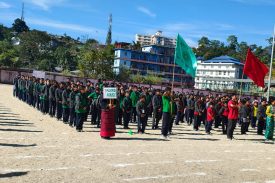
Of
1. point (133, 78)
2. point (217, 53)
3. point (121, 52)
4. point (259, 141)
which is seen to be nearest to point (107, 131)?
point (259, 141)

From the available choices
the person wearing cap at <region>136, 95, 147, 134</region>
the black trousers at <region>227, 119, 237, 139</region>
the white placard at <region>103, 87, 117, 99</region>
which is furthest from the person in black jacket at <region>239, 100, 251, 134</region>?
the white placard at <region>103, 87, 117, 99</region>

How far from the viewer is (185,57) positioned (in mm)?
18891

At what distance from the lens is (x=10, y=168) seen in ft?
27.5

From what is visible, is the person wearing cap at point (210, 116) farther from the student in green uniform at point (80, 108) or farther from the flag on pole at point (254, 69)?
the student in green uniform at point (80, 108)

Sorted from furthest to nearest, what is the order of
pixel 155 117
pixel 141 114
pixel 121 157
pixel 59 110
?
1. pixel 59 110
2. pixel 155 117
3. pixel 141 114
4. pixel 121 157

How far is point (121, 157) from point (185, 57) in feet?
30.5

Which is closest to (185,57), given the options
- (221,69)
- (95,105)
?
(95,105)

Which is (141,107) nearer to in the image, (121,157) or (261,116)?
(121,157)

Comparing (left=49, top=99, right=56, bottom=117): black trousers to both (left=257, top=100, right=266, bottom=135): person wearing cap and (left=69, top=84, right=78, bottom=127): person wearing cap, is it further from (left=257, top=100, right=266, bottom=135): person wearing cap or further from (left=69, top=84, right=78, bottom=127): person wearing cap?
(left=257, top=100, right=266, bottom=135): person wearing cap

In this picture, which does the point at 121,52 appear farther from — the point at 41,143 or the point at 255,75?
the point at 41,143

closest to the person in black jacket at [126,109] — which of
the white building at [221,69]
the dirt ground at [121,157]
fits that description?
the dirt ground at [121,157]

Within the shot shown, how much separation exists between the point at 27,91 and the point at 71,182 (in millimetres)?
19265

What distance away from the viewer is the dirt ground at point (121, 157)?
847 centimetres

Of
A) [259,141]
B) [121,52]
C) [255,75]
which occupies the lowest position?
[259,141]
